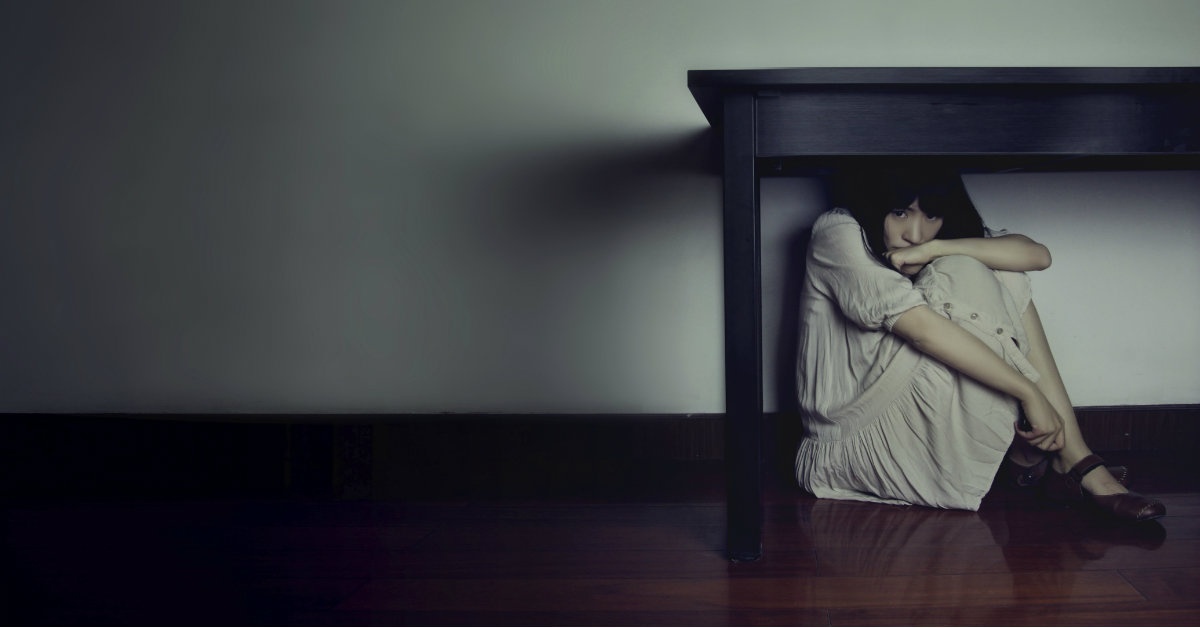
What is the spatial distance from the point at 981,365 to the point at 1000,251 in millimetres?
210

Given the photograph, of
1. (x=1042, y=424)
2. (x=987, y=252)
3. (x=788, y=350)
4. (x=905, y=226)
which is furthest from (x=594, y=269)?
(x=1042, y=424)

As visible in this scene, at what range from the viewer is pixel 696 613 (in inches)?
32.0

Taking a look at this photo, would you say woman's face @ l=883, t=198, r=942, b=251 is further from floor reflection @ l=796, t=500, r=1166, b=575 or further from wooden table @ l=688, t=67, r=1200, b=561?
floor reflection @ l=796, t=500, r=1166, b=575

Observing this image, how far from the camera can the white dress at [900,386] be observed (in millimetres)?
1172

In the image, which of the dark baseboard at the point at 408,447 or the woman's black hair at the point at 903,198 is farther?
the dark baseboard at the point at 408,447

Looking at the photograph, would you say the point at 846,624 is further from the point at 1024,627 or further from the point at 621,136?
the point at 621,136

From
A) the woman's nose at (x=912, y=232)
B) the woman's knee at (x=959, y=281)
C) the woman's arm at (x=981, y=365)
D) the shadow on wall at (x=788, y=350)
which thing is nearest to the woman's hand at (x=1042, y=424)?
the woman's arm at (x=981, y=365)

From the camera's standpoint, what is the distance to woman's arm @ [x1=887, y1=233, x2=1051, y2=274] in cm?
122

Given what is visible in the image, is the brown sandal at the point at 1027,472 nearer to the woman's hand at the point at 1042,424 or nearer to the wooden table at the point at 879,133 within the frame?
the woman's hand at the point at 1042,424

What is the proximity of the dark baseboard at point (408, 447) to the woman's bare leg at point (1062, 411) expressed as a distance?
0.96 feet

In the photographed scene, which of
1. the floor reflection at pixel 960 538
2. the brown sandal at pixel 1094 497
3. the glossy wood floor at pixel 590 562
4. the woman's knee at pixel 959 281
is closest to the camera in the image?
the glossy wood floor at pixel 590 562

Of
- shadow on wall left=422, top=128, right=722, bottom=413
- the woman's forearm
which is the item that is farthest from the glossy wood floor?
the woman's forearm

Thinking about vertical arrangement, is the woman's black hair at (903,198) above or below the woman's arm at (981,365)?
above

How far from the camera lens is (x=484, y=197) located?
147cm
